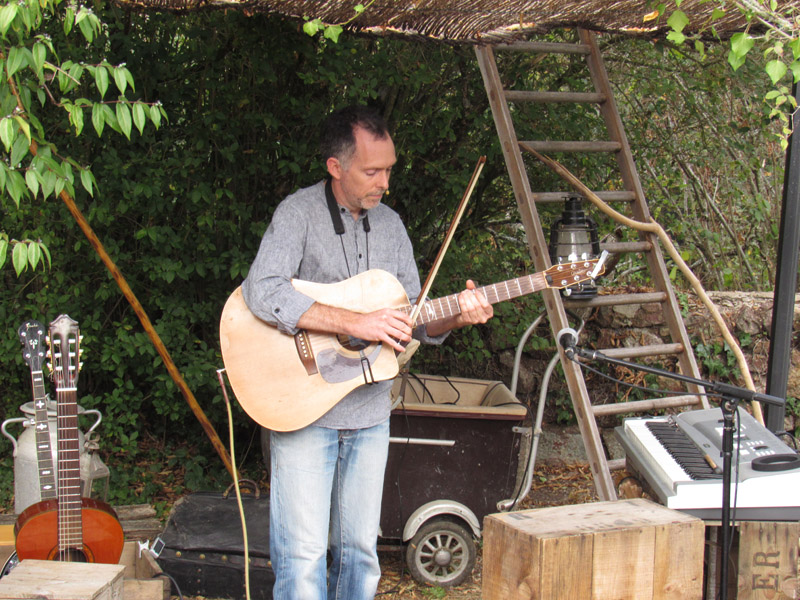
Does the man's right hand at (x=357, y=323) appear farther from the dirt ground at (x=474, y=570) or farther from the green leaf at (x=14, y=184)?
the dirt ground at (x=474, y=570)

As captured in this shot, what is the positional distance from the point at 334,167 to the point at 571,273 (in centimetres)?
88

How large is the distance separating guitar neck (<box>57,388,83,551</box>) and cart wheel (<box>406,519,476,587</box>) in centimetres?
152

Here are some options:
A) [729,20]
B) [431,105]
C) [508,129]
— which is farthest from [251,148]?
[729,20]

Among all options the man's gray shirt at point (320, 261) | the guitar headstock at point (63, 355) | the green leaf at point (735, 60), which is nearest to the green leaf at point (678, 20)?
the green leaf at point (735, 60)

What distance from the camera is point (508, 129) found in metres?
3.93

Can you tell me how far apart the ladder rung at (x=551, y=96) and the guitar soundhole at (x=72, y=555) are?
9.02ft

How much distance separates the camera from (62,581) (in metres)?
2.42

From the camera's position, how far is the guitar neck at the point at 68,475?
9.70 feet

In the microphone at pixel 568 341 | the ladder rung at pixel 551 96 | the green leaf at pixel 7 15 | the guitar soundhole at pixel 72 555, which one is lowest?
the guitar soundhole at pixel 72 555

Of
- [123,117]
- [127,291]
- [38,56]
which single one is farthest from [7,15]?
[127,291]

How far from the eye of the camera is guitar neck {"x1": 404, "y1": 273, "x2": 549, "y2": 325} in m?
2.75

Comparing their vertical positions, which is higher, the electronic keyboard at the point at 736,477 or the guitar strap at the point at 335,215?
the guitar strap at the point at 335,215

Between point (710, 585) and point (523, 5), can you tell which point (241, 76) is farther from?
point (710, 585)

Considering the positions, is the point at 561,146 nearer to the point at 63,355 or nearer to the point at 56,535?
the point at 63,355
